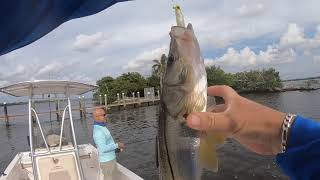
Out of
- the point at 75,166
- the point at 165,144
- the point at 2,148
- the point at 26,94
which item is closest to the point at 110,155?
the point at 75,166

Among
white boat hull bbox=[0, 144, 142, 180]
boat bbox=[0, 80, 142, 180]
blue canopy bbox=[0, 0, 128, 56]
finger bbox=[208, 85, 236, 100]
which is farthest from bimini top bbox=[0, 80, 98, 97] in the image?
finger bbox=[208, 85, 236, 100]

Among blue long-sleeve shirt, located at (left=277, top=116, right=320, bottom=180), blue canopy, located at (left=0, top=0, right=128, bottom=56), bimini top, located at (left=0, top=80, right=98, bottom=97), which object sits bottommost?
blue long-sleeve shirt, located at (left=277, top=116, right=320, bottom=180)

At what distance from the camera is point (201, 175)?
4.79ft

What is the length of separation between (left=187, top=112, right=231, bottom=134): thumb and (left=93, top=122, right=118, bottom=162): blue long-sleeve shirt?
24.8ft

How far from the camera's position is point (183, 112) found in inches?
54.2

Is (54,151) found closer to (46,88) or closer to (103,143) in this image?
(103,143)

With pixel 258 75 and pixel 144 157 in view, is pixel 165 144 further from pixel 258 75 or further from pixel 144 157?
pixel 258 75

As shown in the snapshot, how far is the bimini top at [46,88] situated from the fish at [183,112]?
20.5ft

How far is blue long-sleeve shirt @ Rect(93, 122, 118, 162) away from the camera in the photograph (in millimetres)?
8812

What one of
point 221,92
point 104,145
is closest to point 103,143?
point 104,145

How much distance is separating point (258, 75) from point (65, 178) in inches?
4431

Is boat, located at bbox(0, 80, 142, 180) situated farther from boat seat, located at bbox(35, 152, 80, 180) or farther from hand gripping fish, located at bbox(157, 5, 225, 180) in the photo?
hand gripping fish, located at bbox(157, 5, 225, 180)

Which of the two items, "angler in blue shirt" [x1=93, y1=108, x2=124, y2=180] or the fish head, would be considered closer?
the fish head

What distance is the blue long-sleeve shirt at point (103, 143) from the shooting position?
8812 mm
